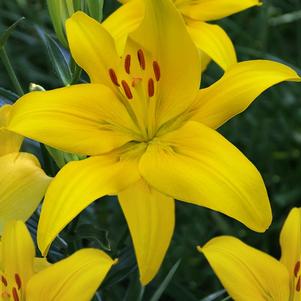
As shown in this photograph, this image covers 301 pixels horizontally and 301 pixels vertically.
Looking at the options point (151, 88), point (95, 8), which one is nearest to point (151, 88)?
point (151, 88)

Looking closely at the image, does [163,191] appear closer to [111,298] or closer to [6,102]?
[6,102]

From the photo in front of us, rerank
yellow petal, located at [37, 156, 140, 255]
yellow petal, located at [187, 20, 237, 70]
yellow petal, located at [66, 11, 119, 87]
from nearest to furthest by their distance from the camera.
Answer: yellow petal, located at [37, 156, 140, 255] < yellow petal, located at [66, 11, 119, 87] < yellow petal, located at [187, 20, 237, 70]

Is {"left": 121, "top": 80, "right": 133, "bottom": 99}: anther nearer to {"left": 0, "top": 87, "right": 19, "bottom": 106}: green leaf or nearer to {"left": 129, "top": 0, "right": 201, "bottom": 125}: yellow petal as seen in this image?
{"left": 129, "top": 0, "right": 201, "bottom": 125}: yellow petal

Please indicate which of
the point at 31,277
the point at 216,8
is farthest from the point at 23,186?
the point at 216,8

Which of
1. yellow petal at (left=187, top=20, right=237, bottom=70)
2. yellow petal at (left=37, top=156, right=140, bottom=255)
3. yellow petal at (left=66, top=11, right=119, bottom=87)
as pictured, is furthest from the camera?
yellow petal at (left=187, top=20, right=237, bottom=70)

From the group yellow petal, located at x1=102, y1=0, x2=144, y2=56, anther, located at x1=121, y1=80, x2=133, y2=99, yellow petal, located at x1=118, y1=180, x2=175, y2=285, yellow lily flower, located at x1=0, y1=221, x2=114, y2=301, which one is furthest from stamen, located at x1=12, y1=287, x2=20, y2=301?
yellow petal, located at x1=102, y1=0, x2=144, y2=56

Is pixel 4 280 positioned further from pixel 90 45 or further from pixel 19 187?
pixel 90 45

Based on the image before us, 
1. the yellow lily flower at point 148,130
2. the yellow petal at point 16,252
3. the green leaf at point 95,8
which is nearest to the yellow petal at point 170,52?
the yellow lily flower at point 148,130

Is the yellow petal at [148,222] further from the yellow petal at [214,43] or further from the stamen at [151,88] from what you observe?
the yellow petal at [214,43]

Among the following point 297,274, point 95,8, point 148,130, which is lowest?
point 297,274
